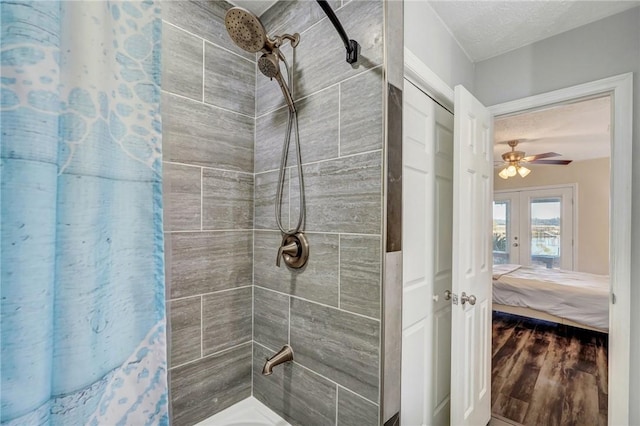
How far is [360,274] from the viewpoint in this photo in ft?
2.95

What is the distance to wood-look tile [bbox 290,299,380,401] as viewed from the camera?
0.87 meters

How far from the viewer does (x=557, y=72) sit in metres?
1.54

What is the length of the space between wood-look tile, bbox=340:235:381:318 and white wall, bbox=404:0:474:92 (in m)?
0.88

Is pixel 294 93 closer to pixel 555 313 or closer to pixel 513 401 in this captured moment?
pixel 513 401

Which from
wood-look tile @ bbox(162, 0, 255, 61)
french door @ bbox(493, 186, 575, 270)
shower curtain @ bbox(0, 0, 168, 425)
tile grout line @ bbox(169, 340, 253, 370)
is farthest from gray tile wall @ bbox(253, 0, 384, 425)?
french door @ bbox(493, 186, 575, 270)

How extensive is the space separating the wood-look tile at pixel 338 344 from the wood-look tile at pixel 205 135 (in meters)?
0.68

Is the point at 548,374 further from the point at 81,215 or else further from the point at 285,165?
the point at 81,215

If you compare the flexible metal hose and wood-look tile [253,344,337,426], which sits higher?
the flexible metal hose

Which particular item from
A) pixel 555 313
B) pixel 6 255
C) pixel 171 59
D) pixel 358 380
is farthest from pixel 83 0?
pixel 555 313

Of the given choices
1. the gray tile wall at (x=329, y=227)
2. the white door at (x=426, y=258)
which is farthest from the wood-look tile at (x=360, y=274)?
the white door at (x=426, y=258)

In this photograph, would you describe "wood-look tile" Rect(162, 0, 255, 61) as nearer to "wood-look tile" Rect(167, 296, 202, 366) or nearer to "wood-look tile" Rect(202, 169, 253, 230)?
"wood-look tile" Rect(202, 169, 253, 230)

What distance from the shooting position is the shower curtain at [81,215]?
1.77 ft

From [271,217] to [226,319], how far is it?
1.61ft

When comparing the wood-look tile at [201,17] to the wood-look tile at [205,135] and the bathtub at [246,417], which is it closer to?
the wood-look tile at [205,135]
